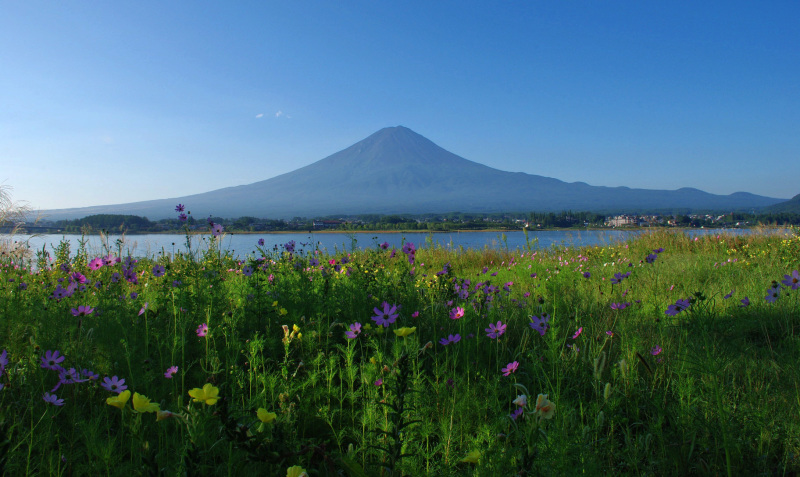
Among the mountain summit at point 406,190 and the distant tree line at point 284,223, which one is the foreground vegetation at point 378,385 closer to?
the distant tree line at point 284,223

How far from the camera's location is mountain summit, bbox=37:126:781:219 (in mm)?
77438

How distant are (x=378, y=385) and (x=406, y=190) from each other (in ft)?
306

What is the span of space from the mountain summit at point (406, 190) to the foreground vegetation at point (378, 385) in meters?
68.0

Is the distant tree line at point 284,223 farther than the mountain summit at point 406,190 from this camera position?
No

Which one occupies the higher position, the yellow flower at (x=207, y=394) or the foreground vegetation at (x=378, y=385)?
the yellow flower at (x=207, y=394)

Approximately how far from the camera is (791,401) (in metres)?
1.74

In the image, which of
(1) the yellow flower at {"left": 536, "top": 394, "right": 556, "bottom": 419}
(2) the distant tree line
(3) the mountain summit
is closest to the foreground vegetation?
(1) the yellow flower at {"left": 536, "top": 394, "right": 556, "bottom": 419}

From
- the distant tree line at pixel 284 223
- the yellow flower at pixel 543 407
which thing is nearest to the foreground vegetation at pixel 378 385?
the yellow flower at pixel 543 407

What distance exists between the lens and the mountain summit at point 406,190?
77.4m

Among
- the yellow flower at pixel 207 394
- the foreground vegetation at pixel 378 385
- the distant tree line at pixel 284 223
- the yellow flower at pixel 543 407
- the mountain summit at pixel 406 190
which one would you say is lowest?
the foreground vegetation at pixel 378 385

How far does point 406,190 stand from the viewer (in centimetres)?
9388

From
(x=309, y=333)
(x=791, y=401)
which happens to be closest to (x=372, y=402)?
(x=309, y=333)

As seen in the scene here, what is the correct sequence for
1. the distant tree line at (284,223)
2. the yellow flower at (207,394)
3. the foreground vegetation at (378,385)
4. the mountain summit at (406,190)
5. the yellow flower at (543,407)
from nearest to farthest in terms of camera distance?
the yellow flower at (207,394) → the yellow flower at (543,407) → the foreground vegetation at (378,385) → the distant tree line at (284,223) → the mountain summit at (406,190)

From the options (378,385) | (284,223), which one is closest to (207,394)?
(378,385)
